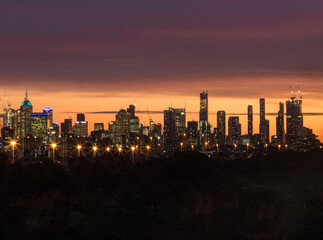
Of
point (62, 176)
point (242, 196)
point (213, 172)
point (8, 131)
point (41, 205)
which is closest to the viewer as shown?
point (41, 205)

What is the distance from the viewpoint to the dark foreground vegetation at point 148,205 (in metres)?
30.7

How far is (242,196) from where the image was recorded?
41.7 m

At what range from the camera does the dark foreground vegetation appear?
101 feet

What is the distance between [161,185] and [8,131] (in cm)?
15304

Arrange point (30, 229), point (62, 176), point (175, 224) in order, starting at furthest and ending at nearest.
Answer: point (62, 176)
point (175, 224)
point (30, 229)

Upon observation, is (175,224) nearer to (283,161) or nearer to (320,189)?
(320,189)

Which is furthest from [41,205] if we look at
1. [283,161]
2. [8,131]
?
[8,131]

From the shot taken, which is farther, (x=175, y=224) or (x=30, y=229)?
(x=175, y=224)

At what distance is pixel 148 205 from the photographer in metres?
35.1

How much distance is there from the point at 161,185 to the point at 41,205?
8.85 meters

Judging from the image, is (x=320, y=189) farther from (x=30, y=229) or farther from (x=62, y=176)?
(x=30, y=229)

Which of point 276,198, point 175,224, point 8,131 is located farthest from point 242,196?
point 8,131

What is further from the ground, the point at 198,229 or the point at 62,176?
the point at 62,176

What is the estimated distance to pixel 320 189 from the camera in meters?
49.9
